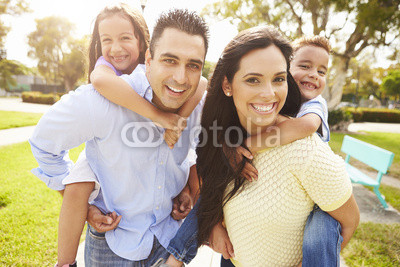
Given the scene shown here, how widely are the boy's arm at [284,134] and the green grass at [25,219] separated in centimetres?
290

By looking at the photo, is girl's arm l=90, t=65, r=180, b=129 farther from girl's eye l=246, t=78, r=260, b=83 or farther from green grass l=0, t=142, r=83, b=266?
green grass l=0, t=142, r=83, b=266

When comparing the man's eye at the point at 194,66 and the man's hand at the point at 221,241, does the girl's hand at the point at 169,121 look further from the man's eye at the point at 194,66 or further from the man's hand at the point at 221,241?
the man's hand at the point at 221,241

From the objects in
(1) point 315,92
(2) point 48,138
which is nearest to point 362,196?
(1) point 315,92

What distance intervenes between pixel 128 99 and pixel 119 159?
1.18 ft

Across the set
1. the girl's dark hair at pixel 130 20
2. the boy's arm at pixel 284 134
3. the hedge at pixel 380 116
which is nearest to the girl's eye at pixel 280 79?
the boy's arm at pixel 284 134

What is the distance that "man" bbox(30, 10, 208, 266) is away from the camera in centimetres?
150

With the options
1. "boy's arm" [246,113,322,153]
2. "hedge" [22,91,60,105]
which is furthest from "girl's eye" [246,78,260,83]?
"hedge" [22,91,60,105]

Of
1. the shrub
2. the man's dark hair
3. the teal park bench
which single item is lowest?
the shrub

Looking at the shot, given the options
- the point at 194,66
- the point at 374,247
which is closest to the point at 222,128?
the point at 194,66

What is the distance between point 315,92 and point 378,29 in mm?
14107

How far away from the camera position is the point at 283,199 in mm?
1331

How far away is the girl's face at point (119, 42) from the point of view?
2223 millimetres

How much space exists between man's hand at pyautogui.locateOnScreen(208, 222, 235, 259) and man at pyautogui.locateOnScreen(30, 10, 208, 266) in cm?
28

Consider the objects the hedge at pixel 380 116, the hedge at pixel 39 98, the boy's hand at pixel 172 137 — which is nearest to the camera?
the boy's hand at pixel 172 137
